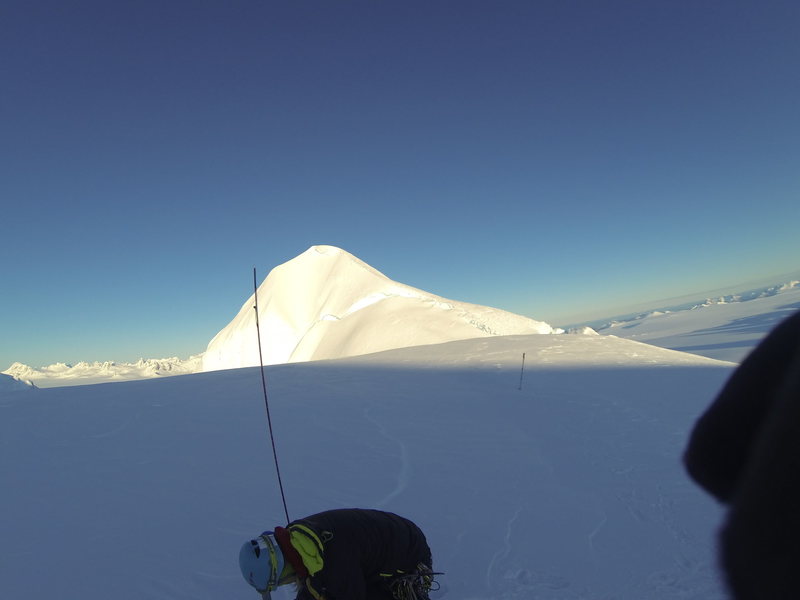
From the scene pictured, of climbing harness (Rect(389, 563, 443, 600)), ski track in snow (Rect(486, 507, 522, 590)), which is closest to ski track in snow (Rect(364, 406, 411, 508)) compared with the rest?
ski track in snow (Rect(486, 507, 522, 590))

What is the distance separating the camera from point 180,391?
40.4 ft

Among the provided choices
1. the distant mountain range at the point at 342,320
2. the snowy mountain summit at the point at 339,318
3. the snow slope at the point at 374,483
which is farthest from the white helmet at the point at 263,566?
the snowy mountain summit at the point at 339,318

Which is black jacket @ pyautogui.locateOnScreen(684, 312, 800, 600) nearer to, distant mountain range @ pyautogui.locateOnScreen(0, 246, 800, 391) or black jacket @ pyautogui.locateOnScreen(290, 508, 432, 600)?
black jacket @ pyautogui.locateOnScreen(290, 508, 432, 600)

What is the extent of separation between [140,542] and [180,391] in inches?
324

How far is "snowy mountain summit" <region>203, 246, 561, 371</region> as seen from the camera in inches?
1393

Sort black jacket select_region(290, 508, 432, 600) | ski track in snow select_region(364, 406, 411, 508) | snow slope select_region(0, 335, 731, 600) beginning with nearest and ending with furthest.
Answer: black jacket select_region(290, 508, 432, 600) < snow slope select_region(0, 335, 731, 600) < ski track in snow select_region(364, 406, 411, 508)

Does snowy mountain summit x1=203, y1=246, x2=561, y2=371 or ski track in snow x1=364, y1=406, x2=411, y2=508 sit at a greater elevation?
snowy mountain summit x1=203, y1=246, x2=561, y2=371

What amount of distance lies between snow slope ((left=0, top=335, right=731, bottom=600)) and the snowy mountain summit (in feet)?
75.1

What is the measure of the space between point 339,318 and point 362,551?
42.2 m

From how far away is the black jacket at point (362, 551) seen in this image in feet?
10.4

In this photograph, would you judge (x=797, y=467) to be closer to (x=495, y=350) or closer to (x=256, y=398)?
(x=256, y=398)

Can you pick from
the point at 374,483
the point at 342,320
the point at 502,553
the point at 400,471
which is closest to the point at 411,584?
the point at 502,553

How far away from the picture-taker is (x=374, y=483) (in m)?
6.43

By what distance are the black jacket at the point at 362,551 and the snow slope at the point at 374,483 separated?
3.36 ft
